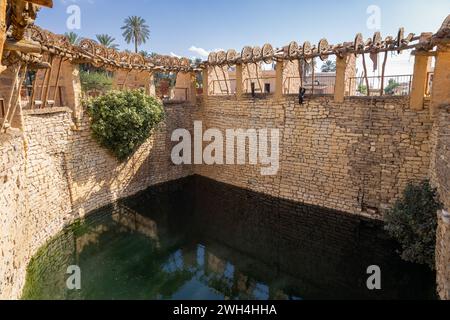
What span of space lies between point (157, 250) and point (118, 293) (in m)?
2.11

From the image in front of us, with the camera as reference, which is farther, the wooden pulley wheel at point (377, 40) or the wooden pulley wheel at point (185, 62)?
the wooden pulley wheel at point (185, 62)

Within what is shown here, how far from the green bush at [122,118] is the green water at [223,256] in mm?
2381

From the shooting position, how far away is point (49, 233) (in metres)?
9.07

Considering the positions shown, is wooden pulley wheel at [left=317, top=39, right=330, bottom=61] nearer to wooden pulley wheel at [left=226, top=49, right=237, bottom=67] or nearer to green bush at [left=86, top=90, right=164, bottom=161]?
wooden pulley wheel at [left=226, top=49, right=237, bottom=67]

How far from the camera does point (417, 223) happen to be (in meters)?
7.60

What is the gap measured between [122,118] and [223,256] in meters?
5.98

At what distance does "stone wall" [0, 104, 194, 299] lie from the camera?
629cm

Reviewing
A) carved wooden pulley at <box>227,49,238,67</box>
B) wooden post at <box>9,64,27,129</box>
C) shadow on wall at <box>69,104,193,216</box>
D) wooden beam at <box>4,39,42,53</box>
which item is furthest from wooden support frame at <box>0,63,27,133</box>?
carved wooden pulley at <box>227,49,238,67</box>

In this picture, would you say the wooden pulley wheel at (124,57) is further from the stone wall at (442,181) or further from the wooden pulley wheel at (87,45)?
the stone wall at (442,181)

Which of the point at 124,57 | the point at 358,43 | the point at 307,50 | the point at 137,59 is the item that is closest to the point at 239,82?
the point at 307,50

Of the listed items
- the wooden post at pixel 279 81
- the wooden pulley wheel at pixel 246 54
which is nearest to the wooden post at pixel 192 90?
the wooden pulley wheel at pixel 246 54

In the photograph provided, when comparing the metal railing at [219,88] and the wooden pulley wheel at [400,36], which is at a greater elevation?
the wooden pulley wheel at [400,36]

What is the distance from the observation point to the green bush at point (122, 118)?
11.1m

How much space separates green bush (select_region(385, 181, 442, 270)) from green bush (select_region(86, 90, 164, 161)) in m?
8.71
